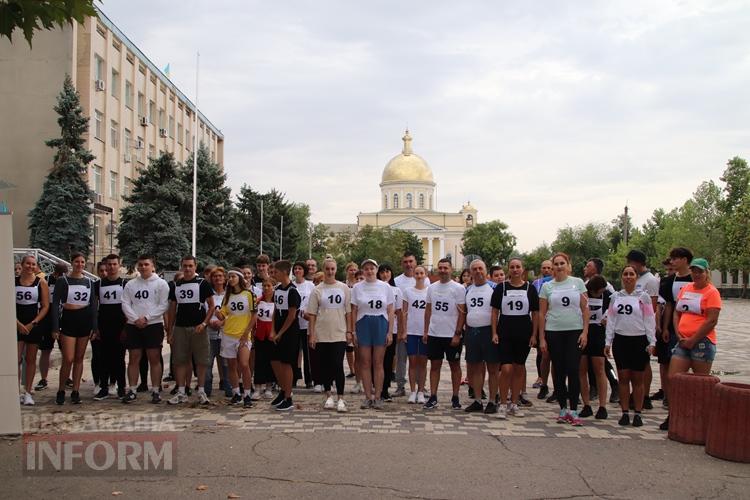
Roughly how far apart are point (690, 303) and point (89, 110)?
37790mm

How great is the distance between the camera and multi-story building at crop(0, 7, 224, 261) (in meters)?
37.7

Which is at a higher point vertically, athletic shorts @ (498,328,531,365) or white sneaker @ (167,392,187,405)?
athletic shorts @ (498,328,531,365)

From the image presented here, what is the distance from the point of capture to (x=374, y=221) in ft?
425

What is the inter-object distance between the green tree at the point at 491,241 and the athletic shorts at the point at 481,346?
10304cm

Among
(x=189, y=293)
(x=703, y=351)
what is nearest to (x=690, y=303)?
(x=703, y=351)

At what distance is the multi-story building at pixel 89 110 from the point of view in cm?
3766

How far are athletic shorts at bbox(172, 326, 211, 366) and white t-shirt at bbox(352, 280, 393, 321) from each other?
2.17m

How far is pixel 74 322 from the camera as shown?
9992 mm

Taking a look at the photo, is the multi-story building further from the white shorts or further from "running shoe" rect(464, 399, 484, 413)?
"running shoe" rect(464, 399, 484, 413)

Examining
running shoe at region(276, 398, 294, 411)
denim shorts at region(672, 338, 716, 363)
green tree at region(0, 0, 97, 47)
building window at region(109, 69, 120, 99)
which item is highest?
building window at region(109, 69, 120, 99)

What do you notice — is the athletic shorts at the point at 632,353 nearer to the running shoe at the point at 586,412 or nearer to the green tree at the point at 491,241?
the running shoe at the point at 586,412

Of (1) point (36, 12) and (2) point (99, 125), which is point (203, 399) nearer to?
(1) point (36, 12)

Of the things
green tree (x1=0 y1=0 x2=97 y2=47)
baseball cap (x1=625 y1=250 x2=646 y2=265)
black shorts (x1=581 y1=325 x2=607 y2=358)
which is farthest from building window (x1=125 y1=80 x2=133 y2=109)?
green tree (x1=0 y1=0 x2=97 y2=47)

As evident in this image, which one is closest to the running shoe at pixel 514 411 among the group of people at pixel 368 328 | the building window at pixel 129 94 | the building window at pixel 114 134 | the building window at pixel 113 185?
the group of people at pixel 368 328
